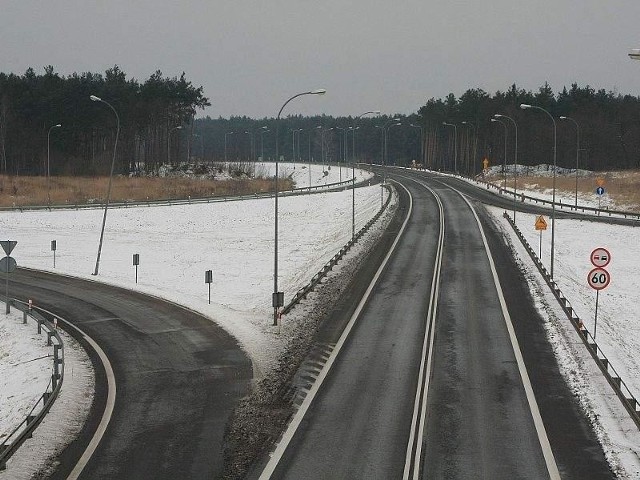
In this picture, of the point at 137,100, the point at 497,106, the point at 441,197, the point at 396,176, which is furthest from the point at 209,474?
the point at 497,106

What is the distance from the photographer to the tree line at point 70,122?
110m

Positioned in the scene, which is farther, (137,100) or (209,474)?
(137,100)

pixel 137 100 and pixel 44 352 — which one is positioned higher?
pixel 137 100

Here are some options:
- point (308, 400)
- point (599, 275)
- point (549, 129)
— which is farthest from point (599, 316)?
point (549, 129)

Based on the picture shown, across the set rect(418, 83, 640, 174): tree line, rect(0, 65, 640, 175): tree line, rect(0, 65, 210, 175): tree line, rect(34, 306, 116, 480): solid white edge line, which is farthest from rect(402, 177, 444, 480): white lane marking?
rect(418, 83, 640, 174): tree line

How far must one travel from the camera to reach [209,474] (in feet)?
51.1

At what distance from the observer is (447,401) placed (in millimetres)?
20625

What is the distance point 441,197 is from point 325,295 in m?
46.7

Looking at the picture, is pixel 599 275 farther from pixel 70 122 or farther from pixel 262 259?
pixel 70 122

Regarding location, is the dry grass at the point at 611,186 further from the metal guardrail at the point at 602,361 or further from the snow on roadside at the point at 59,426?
the snow on roadside at the point at 59,426

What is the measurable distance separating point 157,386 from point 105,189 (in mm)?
71774

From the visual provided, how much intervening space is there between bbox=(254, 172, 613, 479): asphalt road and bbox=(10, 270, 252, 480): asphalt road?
2145mm

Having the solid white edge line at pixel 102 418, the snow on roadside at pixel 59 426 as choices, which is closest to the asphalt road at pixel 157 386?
the solid white edge line at pixel 102 418

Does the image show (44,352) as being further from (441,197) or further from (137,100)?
(137,100)
